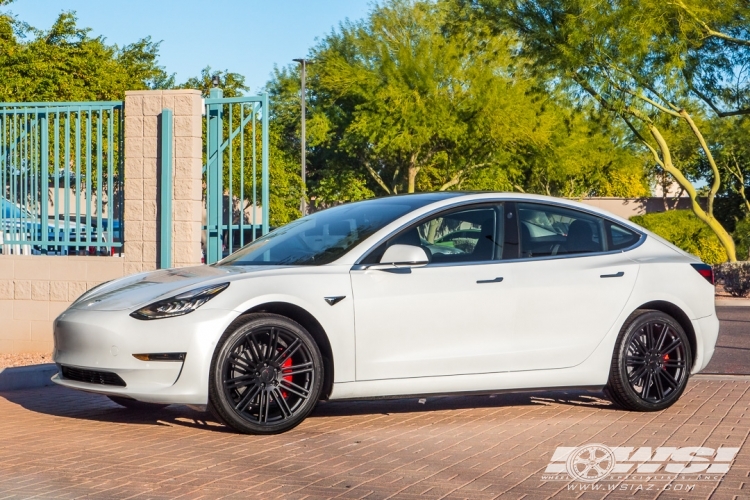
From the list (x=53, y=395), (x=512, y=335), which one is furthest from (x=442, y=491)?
(x=53, y=395)

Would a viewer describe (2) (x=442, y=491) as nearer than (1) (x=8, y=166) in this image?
Yes

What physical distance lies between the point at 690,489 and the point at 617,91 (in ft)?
84.4

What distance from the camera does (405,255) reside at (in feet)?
24.1

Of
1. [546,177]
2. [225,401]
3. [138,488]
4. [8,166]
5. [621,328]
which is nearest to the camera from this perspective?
[138,488]

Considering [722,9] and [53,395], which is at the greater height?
[722,9]

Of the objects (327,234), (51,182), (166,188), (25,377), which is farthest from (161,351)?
(51,182)

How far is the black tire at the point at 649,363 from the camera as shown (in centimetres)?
814

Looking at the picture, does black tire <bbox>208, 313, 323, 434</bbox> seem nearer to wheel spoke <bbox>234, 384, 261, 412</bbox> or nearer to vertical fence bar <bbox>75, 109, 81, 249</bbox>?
wheel spoke <bbox>234, 384, 261, 412</bbox>

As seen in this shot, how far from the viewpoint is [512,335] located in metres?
7.76

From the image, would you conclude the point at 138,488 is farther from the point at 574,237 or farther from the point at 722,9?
the point at 722,9

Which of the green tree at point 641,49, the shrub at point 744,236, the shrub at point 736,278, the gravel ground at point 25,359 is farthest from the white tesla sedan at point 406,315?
the shrub at point 744,236

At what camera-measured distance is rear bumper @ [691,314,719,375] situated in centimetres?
848

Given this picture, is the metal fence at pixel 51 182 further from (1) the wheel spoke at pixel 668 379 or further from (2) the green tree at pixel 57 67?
(2) the green tree at pixel 57 67

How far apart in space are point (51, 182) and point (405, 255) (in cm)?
713
